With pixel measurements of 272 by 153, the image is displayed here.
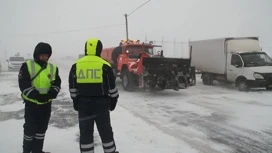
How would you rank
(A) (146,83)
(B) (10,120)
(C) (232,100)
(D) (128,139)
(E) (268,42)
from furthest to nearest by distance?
(E) (268,42) < (A) (146,83) < (C) (232,100) < (B) (10,120) < (D) (128,139)

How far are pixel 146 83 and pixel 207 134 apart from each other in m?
5.57

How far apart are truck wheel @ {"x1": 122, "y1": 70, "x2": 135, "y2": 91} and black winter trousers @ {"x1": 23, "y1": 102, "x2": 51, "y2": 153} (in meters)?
8.16

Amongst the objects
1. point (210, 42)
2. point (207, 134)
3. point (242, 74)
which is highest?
point (210, 42)

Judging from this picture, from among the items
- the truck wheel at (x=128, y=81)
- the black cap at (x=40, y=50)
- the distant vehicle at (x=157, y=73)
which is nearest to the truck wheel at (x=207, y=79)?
the distant vehicle at (x=157, y=73)

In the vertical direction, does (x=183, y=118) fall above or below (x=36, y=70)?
below

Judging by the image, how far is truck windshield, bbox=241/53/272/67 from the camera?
13.3 m

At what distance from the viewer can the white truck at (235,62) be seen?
41.7ft

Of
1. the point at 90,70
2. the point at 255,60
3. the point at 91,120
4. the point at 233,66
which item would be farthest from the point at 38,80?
the point at 255,60

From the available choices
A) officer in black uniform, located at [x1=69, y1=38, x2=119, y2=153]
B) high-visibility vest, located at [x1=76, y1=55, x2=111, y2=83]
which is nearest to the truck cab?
officer in black uniform, located at [x1=69, y1=38, x2=119, y2=153]

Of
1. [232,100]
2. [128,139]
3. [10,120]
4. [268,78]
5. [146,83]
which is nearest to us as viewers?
[128,139]

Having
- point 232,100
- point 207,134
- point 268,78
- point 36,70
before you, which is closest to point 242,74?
point 268,78

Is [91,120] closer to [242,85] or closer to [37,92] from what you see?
[37,92]

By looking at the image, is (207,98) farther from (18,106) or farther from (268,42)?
(268,42)

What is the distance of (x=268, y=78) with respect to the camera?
12.6 meters
